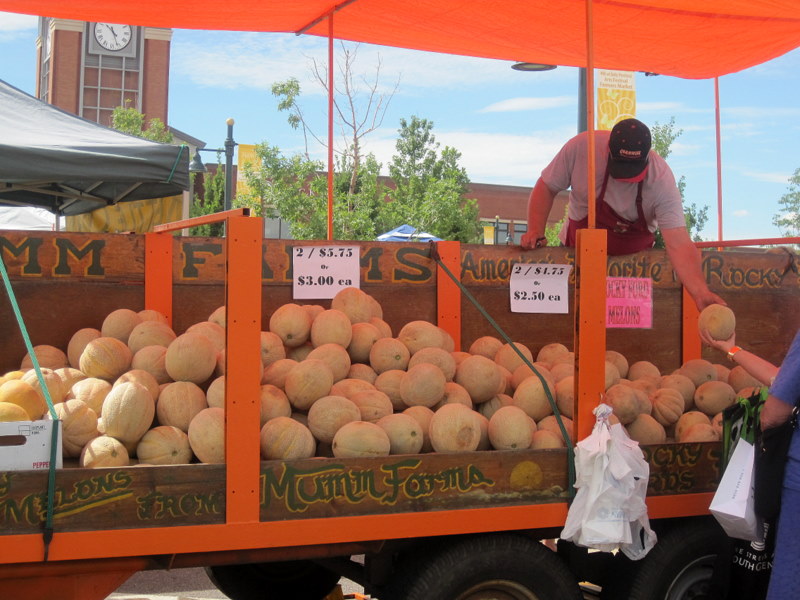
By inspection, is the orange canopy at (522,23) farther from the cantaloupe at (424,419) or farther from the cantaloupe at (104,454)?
the cantaloupe at (104,454)

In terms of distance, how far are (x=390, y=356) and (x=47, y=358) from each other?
1618 mm

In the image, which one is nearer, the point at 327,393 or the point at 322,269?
the point at 327,393

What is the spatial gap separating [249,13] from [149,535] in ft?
10.5

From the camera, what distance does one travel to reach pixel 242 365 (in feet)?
9.67

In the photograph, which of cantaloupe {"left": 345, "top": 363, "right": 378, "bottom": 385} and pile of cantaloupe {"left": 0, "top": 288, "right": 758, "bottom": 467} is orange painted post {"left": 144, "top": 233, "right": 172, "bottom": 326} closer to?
pile of cantaloupe {"left": 0, "top": 288, "right": 758, "bottom": 467}

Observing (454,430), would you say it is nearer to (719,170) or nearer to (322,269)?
(322,269)

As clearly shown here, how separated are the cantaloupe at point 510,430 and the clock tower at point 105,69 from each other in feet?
185

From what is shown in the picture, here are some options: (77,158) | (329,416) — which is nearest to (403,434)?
(329,416)

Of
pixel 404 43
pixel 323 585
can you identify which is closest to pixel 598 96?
pixel 404 43

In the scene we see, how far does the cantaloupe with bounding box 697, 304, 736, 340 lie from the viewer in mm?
3877

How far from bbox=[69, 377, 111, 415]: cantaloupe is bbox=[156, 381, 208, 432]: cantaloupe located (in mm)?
248

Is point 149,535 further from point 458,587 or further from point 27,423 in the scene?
point 458,587

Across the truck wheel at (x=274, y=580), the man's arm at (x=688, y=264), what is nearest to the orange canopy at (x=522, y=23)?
the man's arm at (x=688, y=264)

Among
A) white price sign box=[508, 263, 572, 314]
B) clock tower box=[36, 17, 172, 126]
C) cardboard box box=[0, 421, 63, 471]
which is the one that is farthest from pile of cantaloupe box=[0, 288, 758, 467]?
clock tower box=[36, 17, 172, 126]
